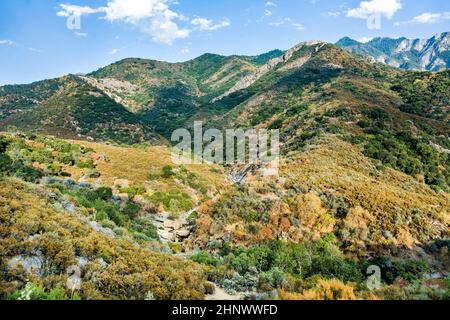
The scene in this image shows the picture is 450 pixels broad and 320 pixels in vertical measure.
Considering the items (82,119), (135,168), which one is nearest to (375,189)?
(135,168)

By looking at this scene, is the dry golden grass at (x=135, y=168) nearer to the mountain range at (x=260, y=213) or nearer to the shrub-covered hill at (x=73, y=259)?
the mountain range at (x=260, y=213)

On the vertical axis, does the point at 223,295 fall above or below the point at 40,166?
below

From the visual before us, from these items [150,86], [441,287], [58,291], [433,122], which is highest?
[150,86]

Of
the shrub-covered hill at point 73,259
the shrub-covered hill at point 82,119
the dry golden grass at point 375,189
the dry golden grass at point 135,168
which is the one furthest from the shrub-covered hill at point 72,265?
the shrub-covered hill at point 82,119

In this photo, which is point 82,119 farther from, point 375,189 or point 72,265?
point 72,265

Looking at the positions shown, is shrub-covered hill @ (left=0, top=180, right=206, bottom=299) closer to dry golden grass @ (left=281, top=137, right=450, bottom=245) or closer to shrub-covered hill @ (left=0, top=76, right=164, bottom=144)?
dry golden grass @ (left=281, top=137, right=450, bottom=245)

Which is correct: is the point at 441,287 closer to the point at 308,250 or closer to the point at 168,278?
the point at 168,278

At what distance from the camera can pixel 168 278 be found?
11586 mm

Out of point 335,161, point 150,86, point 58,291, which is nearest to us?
point 58,291

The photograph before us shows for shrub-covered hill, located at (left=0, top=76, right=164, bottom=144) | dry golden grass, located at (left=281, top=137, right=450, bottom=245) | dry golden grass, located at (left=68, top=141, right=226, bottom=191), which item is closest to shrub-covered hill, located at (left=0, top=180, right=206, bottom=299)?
dry golden grass, located at (left=281, top=137, right=450, bottom=245)

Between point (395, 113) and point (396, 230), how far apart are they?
37.0 m

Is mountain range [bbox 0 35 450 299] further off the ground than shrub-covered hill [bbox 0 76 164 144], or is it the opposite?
shrub-covered hill [bbox 0 76 164 144]

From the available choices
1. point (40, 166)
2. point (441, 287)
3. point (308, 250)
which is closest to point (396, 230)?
point (308, 250)

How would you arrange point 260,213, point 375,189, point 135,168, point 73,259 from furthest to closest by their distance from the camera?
point 135,168, point 375,189, point 260,213, point 73,259
